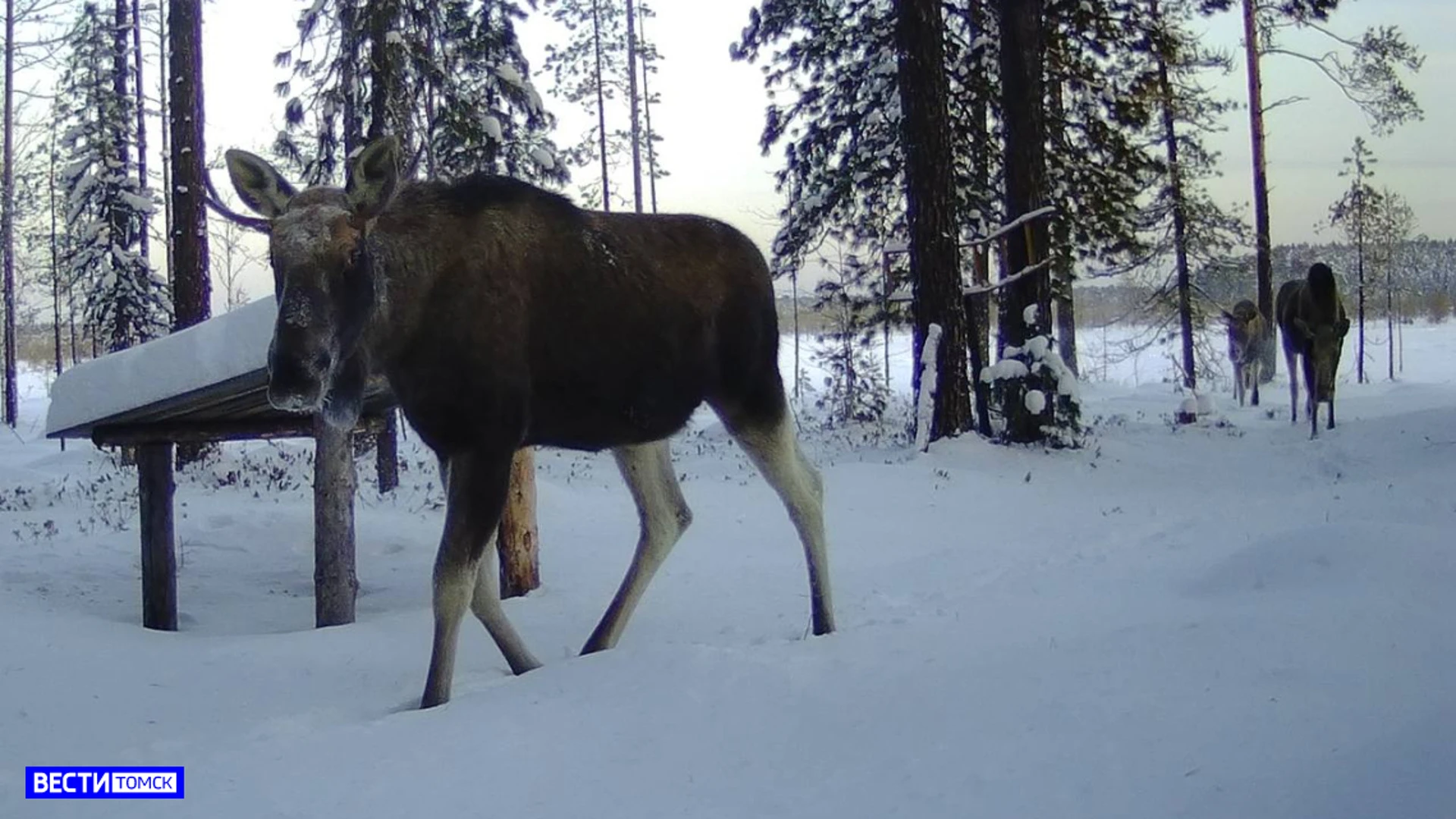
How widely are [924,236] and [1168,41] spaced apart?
5483 millimetres

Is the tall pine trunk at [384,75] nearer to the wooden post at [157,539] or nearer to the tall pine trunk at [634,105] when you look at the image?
the wooden post at [157,539]

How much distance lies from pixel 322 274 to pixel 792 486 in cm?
256

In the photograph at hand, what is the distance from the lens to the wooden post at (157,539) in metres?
7.13

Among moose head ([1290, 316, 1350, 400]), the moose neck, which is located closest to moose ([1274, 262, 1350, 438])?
moose head ([1290, 316, 1350, 400])

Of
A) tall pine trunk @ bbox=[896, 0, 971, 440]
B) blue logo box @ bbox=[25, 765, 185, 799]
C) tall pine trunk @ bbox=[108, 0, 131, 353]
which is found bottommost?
blue logo box @ bbox=[25, 765, 185, 799]

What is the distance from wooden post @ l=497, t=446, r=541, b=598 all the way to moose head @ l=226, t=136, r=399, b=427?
3.31m

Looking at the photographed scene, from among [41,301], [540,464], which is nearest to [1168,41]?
[540,464]

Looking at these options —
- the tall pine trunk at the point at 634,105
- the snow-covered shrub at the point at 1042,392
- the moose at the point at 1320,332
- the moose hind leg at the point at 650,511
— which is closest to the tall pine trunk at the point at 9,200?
the tall pine trunk at the point at 634,105

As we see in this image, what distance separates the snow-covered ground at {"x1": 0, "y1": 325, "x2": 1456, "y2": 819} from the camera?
2.74 m

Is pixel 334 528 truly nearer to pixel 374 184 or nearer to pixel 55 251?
pixel 374 184

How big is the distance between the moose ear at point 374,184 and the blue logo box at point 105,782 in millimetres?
2113

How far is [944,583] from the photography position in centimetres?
685

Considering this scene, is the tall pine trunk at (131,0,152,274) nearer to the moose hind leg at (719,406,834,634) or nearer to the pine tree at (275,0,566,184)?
the pine tree at (275,0,566,184)

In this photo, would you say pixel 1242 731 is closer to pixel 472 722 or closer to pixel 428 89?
pixel 472 722
